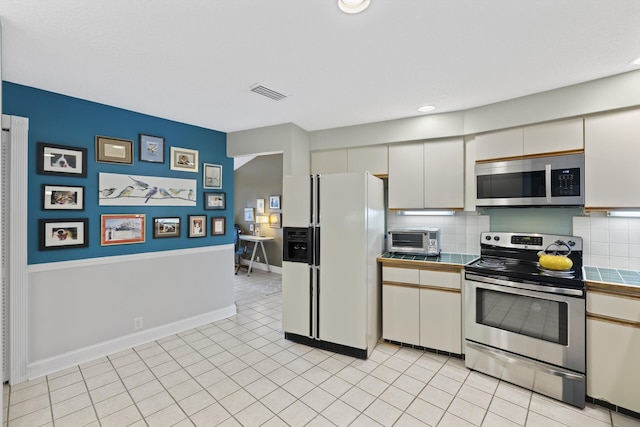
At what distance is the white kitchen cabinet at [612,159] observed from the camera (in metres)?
2.27

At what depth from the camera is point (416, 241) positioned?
321 centimetres

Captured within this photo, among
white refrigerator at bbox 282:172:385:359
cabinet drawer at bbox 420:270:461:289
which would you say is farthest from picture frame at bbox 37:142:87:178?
cabinet drawer at bbox 420:270:461:289

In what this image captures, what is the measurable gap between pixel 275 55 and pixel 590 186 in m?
2.64

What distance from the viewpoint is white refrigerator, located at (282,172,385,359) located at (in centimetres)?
288

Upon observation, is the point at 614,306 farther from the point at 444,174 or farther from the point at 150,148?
the point at 150,148

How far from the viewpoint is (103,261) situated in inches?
115

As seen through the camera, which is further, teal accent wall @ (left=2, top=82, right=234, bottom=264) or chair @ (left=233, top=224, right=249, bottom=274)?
chair @ (left=233, top=224, right=249, bottom=274)

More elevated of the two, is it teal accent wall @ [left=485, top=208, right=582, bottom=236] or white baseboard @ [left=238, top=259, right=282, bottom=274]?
teal accent wall @ [left=485, top=208, right=582, bottom=236]

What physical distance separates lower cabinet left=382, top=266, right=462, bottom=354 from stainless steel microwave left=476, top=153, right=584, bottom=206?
2.78 ft

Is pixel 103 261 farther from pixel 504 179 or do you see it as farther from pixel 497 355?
pixel 504 179

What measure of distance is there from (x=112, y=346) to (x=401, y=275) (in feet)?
9.66

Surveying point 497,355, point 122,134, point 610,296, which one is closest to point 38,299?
point 122,134

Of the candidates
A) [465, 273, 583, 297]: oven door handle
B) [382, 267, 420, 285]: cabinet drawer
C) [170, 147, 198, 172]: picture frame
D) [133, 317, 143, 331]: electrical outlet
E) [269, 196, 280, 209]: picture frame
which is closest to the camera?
[465, 273, 583, 297]: oven door handle

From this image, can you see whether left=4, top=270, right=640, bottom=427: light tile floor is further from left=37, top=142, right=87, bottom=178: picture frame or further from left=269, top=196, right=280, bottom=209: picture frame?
left=269, top=196, right=280, bottom=209: picture frame
